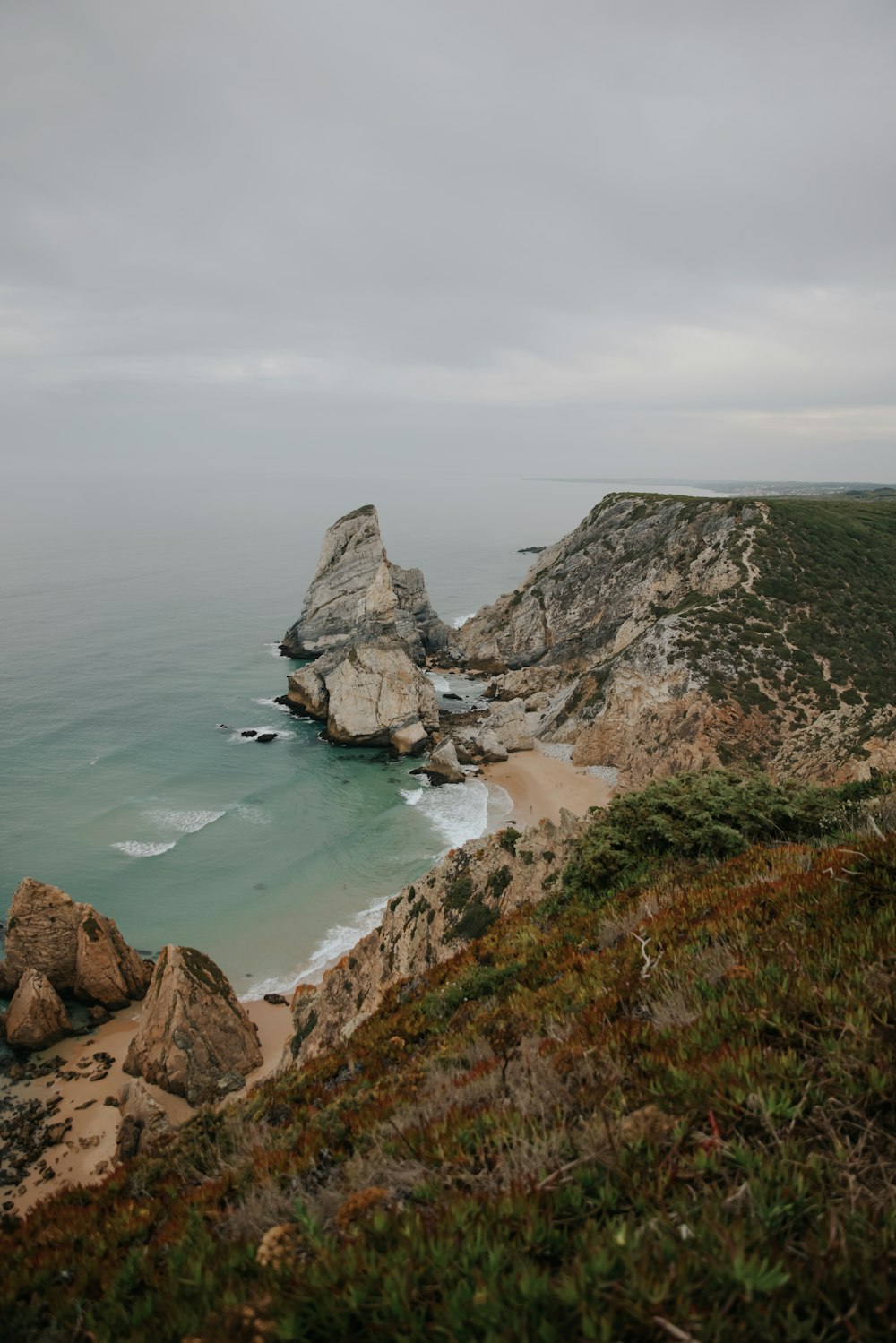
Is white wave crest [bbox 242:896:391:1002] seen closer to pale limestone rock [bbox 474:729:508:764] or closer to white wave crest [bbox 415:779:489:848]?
white wave crest [bbox 415:779:489:848]

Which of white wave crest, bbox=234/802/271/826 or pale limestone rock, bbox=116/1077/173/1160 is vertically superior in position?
white wave crest, bbox=234/802/271/826

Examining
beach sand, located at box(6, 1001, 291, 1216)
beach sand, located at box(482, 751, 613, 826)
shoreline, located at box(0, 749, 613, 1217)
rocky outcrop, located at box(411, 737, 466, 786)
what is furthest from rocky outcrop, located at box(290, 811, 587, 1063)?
rocky outcrop, located at box(411, 737, 466, 786)

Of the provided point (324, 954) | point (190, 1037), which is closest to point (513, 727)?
point (324, 954)

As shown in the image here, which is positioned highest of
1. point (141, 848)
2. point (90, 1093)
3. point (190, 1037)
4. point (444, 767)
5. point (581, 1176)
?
point (581, 1176)

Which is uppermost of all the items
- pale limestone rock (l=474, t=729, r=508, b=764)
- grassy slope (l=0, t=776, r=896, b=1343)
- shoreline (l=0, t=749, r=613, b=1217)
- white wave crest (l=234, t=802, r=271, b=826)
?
grassy slope (l=0, t=776, r=896, b=1343)

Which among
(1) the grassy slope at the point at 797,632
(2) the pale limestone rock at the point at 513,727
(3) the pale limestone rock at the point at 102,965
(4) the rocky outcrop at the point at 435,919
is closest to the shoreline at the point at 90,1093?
(3) the pale limestone rock at the point at 102,965

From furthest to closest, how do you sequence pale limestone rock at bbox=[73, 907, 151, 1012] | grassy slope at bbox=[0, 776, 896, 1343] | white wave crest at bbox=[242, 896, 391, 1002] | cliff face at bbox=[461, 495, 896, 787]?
cliff face at bbox=[461, 495, 896, 787], white wave crest at bbox=[242, 896, 391, 1002], pale limestone rock at bbox=[73, 907, 151, 1012], grassy slope at bbox=[0, 776, 896, 1343]

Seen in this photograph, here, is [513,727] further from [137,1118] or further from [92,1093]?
[137,1118]
